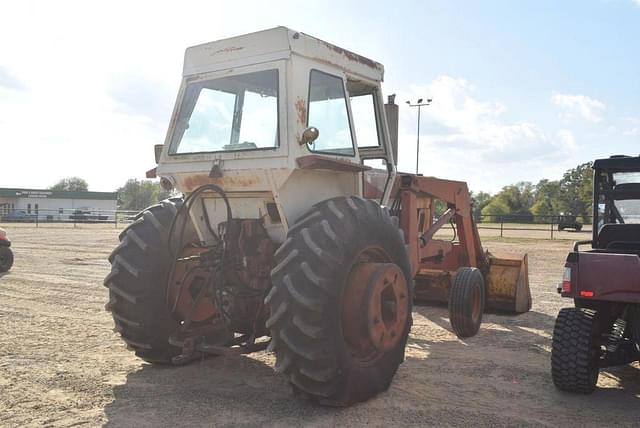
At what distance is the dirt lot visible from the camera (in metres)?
4.21

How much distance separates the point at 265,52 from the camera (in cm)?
472

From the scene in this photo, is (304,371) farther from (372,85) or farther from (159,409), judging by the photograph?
(372,85)

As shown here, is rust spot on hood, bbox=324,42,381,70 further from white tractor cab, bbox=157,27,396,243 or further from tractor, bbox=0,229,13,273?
tractor, bbox=0,229,13,273

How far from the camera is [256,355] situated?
5.95 m

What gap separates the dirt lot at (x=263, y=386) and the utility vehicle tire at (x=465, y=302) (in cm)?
16

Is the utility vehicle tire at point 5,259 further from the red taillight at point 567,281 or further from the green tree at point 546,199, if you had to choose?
the green tree at point 546,199

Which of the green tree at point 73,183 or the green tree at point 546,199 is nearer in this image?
the green tree at point 546,199

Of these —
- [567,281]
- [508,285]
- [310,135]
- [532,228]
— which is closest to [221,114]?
[310,135]

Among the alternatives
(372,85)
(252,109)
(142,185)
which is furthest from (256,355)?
(142,185)

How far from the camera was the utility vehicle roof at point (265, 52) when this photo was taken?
4629 millimetres

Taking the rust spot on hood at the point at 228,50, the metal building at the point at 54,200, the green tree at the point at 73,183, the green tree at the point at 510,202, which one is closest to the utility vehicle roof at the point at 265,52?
the rust spot on hood at the point at 228,50

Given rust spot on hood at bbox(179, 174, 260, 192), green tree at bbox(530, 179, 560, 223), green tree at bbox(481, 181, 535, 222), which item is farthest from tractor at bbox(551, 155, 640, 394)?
green tree at bbox(481, 181, 535, 222)

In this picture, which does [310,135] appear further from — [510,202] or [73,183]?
[73,183]

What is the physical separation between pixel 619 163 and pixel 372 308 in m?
3.27
